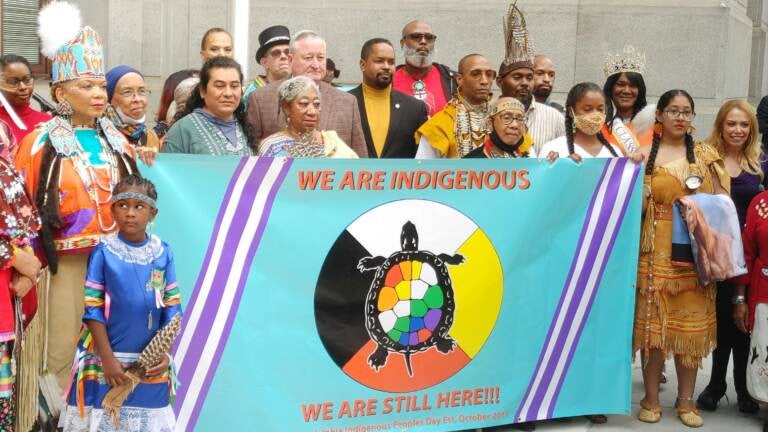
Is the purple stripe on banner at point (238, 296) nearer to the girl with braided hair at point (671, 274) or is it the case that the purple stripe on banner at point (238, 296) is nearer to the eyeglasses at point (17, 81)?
the girl with braided hair at point (671, 274)

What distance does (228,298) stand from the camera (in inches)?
195

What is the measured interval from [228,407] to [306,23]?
6.28 m

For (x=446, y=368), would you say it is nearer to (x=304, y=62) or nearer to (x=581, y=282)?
(x=581, y=282)

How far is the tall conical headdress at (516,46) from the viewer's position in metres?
6.86

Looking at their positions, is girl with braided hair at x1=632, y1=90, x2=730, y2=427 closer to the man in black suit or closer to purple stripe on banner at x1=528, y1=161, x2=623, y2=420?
purple stripe on banner at x1=528, y1=161, x2=623, y2=420

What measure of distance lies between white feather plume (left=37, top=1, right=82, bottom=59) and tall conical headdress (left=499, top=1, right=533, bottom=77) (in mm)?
3081

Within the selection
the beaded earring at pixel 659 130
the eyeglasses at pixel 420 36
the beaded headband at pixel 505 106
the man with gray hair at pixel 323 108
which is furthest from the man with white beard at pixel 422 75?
the beaded earring at pixel 659 130

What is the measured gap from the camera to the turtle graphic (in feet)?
17.6

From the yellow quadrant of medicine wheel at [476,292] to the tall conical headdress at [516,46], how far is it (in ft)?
5.49

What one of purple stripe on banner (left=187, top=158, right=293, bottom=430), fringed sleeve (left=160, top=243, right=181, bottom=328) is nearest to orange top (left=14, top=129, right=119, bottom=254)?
fringed sleeve (left=160, top=243, right=181, bottom=328)

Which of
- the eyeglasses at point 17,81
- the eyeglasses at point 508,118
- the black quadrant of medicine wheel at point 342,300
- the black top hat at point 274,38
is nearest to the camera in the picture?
the black quadrant of medicine wheel at point 342,300

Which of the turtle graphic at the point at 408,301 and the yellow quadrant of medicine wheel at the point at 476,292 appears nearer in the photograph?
the turtle graphic at the point at 408,301

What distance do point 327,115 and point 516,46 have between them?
173cm

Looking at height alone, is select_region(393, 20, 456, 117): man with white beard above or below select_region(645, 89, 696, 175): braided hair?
above
